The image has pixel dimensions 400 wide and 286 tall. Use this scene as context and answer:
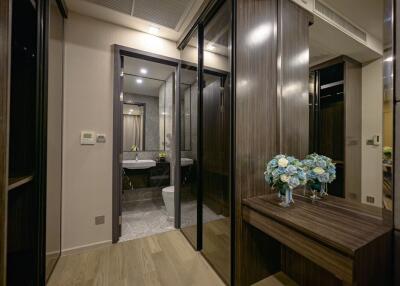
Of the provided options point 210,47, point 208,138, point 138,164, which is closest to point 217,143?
point 208,138

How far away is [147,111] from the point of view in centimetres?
390

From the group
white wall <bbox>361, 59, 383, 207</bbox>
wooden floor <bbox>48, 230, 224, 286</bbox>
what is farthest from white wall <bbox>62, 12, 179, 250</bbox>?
white wall <bbox>361, 59, 383, 207</bbox>

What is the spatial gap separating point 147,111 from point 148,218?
7.49 ft

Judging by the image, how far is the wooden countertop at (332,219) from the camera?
837 mm

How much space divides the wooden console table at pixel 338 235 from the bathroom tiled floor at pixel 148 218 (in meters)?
0.70

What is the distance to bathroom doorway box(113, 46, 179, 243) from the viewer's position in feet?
9.62

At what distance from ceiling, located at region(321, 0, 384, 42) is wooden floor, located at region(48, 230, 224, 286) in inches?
88.9

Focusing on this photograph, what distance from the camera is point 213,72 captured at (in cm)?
183

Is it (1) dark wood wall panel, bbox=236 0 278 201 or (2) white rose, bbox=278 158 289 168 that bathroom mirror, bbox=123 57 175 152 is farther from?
(2) white rose, bbox=278 158 289 168

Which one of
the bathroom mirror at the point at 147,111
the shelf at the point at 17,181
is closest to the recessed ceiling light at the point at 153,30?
the bathroom mirror at the point at 147,111

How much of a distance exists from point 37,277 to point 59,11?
250 cm

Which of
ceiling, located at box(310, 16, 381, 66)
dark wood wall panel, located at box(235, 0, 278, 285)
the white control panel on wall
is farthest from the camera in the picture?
the white control panel on wall

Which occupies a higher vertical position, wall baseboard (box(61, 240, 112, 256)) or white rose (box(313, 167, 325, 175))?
white rose (box(313, 167, 325, 175))

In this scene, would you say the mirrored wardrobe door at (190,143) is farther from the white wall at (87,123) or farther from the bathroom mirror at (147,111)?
the bathroom mirror at (147,111)
